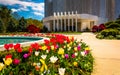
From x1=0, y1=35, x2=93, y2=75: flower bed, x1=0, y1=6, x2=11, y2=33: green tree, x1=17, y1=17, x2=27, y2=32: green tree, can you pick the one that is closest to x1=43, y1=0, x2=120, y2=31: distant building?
x1=17, y1=17, x2=27, y2=32: green tree

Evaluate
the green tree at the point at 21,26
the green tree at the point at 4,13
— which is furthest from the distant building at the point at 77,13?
the green tree at the point at 4,13

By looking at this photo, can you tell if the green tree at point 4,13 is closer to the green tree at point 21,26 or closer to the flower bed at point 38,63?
the green tree at point 21,26

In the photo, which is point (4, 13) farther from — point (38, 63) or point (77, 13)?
point (38, 63)

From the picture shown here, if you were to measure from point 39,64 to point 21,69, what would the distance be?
67cm

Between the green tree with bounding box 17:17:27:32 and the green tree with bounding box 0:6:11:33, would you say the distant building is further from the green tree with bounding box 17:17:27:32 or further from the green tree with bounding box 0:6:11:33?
the green tree with bounding box 0:6:11:33

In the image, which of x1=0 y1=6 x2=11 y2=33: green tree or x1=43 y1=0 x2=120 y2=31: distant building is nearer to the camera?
x1=43 y1=0 x2=120 y2=31: distant building

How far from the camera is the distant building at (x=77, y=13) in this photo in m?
58.6

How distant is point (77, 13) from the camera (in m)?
99.9

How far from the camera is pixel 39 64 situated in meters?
4.55

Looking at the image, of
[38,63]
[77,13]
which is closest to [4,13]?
[77,13]

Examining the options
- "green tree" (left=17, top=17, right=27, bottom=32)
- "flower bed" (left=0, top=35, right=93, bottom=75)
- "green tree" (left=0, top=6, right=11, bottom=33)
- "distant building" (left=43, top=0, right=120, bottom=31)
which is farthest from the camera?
"green tree" (left=0, top=6, right=11, bottom=33)

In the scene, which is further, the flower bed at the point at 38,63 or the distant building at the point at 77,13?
the distant building at the point at 77,13

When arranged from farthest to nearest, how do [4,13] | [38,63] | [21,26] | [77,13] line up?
[77,13] → [4,13] → [21,26] → [38,63]

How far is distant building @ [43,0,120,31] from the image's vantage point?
58.6 m
